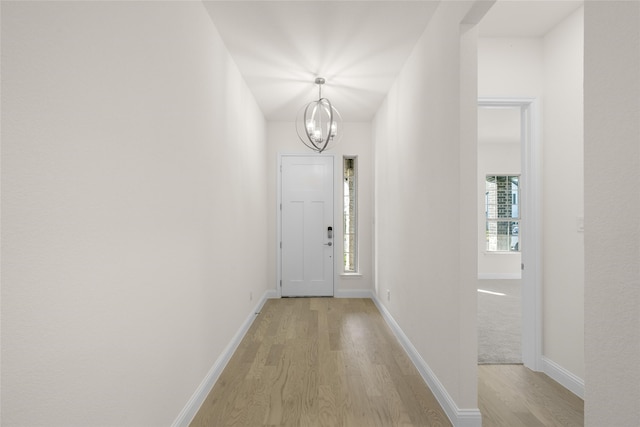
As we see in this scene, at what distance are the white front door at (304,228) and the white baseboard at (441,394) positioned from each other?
1936 millimetres

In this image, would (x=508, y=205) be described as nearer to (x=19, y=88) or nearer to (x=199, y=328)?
(x=199, y=328)

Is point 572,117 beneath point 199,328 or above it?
above

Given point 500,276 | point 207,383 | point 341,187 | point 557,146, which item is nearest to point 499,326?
point 557,146

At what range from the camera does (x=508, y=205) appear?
6.99 meters

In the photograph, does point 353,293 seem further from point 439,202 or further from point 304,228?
point 439,202

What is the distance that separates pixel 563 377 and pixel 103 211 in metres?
3.14

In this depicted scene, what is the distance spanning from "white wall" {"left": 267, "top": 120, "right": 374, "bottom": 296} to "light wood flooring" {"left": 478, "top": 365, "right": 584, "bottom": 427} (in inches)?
99.5

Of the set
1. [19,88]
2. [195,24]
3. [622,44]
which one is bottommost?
[19,88]

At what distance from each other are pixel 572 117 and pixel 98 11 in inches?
115

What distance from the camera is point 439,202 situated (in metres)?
2.23

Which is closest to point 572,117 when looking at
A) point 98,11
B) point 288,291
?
point 98,11

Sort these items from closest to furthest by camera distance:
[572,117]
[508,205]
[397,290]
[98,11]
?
[98,11] → [572,117] → [397,290] → [508,205]

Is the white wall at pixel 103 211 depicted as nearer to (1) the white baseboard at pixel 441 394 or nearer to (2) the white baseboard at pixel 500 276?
(1) the white baseboard at pixel 441 394

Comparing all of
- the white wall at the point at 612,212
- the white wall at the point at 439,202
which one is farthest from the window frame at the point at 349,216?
the white wall at the point at 612,212
